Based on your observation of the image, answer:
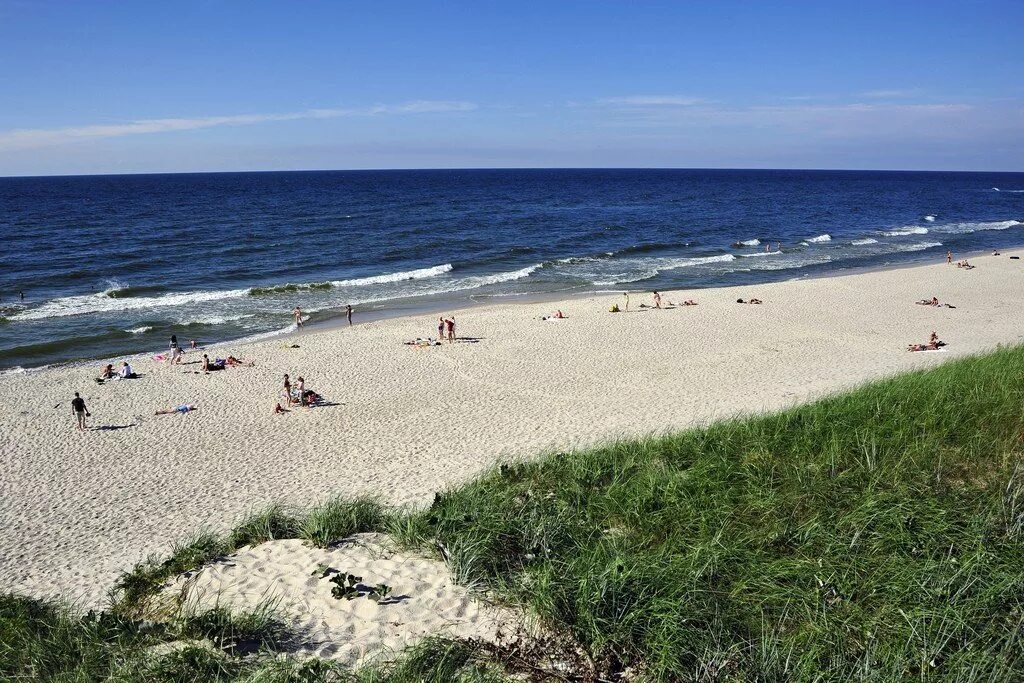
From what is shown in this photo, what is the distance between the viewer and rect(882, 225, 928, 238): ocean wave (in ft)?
193

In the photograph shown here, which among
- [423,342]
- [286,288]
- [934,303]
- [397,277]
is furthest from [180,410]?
[934,303]

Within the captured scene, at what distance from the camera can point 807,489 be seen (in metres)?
8.43

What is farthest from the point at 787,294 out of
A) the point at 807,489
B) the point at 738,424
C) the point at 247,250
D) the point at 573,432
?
the point at 247,250

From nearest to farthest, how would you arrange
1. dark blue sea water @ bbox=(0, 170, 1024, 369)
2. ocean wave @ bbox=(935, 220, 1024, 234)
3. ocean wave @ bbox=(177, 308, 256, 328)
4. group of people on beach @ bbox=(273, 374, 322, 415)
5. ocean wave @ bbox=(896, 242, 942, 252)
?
group of people on beach @ bbox=(273, 374, 322, 415), ocean wave @ bbox=(177, 308, 256, 328), dark blue sea water @ bbox=(0, 170, 1024, 369), ocean wave @ bbox=(896, 242, 942, 252), ocean wave @ bbox=(935, 220, 1024, 234)

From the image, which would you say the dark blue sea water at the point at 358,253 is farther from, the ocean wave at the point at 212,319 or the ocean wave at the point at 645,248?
the ocean wave at the point at 645,248

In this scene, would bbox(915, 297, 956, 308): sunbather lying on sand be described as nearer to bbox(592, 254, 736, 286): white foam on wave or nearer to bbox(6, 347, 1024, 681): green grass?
bbox(592, 254, 736, 286): white foam on wave

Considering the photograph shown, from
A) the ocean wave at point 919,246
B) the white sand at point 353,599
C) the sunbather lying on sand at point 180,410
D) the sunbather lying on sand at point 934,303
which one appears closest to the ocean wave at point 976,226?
the ocean wave at point 919,246

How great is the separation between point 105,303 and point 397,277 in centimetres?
1415

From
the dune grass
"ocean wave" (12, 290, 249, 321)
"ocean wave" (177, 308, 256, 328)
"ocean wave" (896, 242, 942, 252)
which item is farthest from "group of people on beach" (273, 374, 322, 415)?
"ocean wave" (896, 242, 942, 252)

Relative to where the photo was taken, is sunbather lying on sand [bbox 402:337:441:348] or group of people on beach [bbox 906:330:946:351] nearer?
group of people on beach [bbox 906:330:946:351]

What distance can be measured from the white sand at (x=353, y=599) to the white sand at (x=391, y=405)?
2.93 meters

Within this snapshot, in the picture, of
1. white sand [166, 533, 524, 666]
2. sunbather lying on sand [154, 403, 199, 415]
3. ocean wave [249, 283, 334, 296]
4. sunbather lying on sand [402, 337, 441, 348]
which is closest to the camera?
white sand [166, 533, 524, 666]

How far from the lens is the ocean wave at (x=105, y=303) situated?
30172 mm

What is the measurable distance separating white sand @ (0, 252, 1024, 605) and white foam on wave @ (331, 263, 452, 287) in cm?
944
